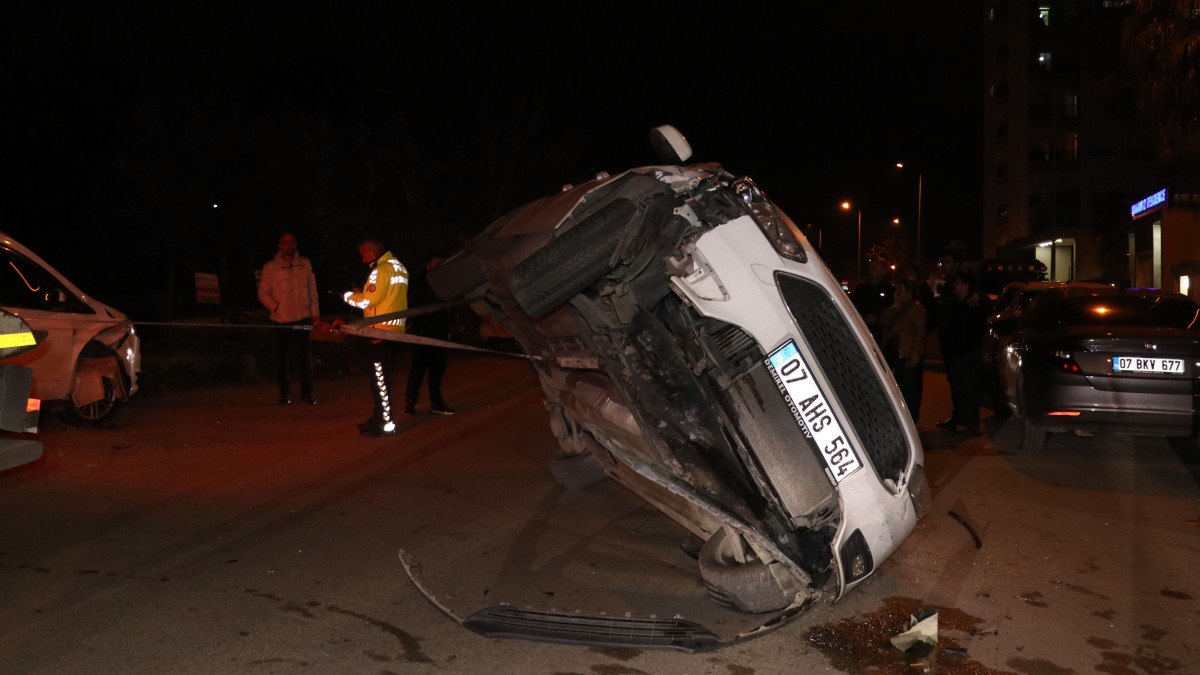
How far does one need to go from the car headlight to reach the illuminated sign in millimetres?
29306

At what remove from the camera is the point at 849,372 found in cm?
459

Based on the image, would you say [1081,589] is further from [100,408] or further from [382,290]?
[100,408]

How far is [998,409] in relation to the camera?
1143 cm

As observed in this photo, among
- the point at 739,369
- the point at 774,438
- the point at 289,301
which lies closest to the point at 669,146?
the point at 739,369

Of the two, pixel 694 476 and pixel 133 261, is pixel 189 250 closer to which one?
pixel 133 261

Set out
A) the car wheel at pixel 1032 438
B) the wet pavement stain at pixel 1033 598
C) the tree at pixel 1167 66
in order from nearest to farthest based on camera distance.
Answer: the wet pavement stain at pixel 1033 598 < the car wheel at pixel 1032 438 < the tree at pixel 1167 66

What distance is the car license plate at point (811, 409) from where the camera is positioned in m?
4.36

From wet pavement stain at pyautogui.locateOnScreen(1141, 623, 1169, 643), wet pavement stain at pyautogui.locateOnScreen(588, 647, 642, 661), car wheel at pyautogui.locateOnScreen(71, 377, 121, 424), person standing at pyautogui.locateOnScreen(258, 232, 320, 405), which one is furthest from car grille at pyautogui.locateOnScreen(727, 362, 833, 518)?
person standing at pyautogui.locateOnScreen(258, 232, 320, 405)

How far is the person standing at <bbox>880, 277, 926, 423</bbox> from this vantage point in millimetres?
10172

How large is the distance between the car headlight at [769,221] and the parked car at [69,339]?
22.1ft

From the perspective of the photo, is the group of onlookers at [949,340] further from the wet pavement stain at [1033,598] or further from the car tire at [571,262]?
the car tire at [571,262]

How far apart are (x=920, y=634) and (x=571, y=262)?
2153mm

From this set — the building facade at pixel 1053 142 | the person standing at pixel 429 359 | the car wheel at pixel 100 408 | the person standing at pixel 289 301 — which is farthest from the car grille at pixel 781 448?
the building facade at pixel 1053 142

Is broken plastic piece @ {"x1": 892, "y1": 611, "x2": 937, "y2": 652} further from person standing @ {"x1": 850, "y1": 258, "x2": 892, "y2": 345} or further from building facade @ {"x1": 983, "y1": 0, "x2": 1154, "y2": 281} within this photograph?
building facade @ {"x1": 983, "y1": 0, "x2": 1154, "y2": 281}
